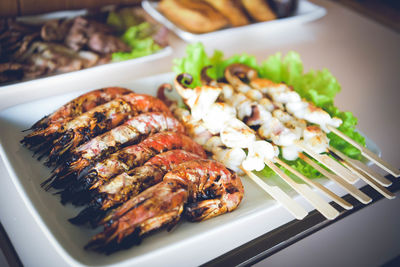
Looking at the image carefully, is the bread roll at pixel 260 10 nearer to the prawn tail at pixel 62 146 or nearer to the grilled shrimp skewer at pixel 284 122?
the grilled shrimp skewer at pixel 284 122

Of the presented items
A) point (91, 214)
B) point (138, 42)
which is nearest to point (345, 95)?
point (138, 42)

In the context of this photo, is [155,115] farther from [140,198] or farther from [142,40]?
[142,40]

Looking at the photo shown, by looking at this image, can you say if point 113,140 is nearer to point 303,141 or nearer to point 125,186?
point 125,186

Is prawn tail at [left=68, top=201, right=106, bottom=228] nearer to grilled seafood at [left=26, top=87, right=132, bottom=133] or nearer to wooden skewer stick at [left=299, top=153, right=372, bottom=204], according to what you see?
grilled seafood at [left=26, top=87, right=132, bottom=133]

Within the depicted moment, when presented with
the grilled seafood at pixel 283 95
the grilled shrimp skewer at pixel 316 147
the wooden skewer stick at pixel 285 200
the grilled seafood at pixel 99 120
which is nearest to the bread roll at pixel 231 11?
the grilled seafood at pixel 283 95

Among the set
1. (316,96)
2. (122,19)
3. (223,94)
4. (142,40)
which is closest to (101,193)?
(223,94)
